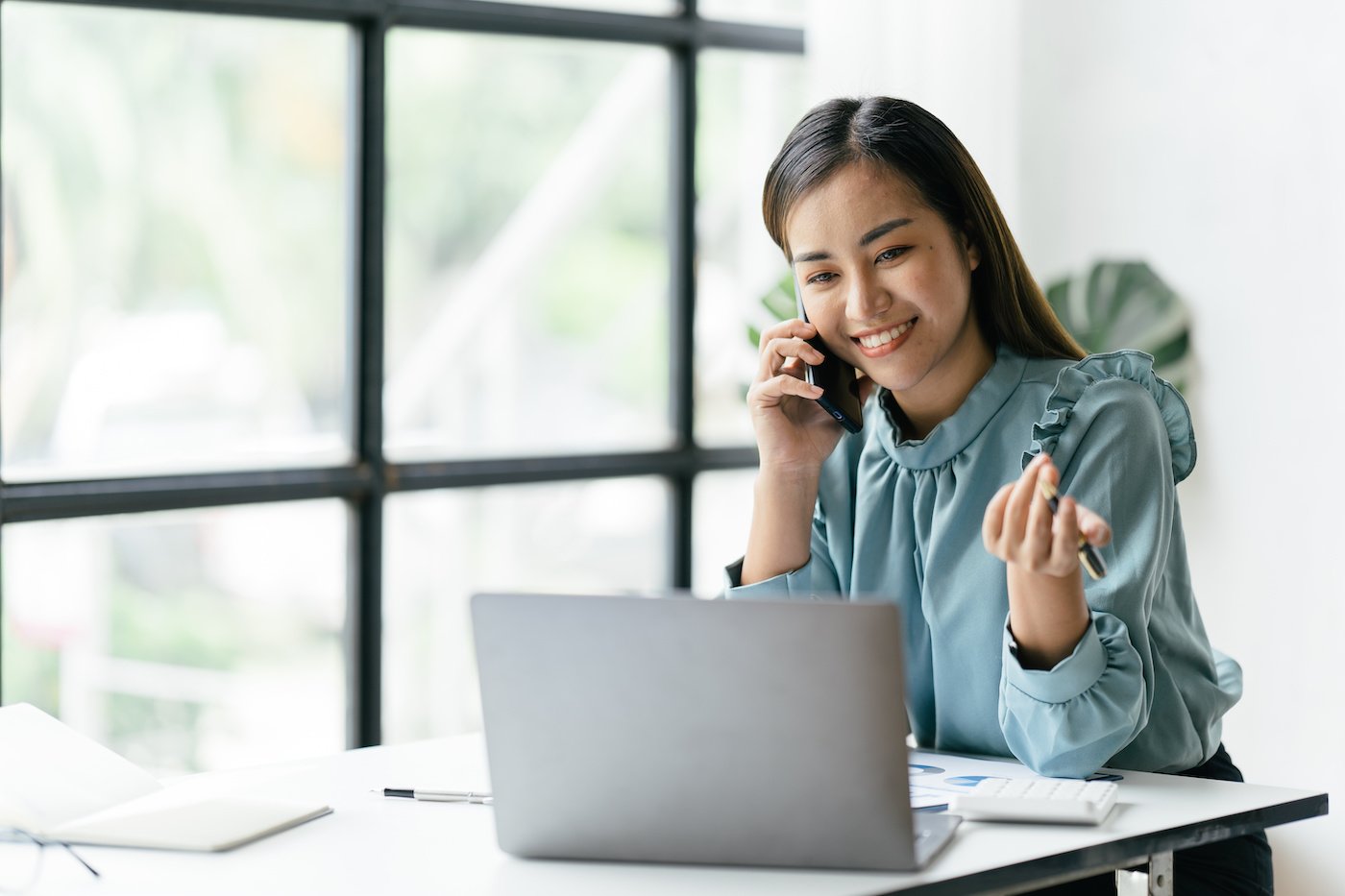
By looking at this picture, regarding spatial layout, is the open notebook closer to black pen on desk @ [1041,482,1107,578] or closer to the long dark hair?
black pen on desk @ [1041,482,1107,578]

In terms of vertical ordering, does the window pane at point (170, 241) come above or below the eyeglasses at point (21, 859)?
above

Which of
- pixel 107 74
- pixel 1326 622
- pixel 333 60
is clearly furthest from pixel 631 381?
pixel 1326 622

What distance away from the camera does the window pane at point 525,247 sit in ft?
9.86

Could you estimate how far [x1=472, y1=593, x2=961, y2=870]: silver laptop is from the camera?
120 centimetres

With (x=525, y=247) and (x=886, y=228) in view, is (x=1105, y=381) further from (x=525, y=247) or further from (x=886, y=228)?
(x=525, y=247)

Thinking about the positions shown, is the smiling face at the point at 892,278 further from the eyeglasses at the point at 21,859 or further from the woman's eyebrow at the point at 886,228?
the eyeglasses at the point at 21,859

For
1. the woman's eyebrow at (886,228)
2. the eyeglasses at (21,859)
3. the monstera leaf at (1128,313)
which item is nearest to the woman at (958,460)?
the woman's eyebrow at (886,228)

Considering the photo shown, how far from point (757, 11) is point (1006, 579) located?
2.01 meters

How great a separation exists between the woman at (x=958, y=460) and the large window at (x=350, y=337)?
1.19 metres

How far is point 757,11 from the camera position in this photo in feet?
11.0

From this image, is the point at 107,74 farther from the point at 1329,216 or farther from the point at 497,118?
the point at 1329,216

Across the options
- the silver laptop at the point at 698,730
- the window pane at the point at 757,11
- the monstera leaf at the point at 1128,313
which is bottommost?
the silver laptop at the point at 698,730

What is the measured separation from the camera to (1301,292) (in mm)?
2727

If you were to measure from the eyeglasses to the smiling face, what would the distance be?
987mm
